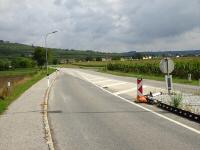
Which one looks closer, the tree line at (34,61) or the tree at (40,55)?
the tree at (40,55)

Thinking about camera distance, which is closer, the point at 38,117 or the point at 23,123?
the point at 23,123

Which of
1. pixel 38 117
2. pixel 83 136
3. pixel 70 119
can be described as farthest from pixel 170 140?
pixel 38 117

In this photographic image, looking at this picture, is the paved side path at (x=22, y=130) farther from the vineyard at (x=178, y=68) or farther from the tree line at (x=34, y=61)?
the tree line at (x=34, y=61)

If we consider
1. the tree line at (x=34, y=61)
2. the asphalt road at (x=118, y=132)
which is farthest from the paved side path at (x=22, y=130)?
the tree line at (x=34, y=61)

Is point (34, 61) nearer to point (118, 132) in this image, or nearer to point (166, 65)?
point (166, 65)

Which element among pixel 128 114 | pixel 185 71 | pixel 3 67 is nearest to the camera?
pixel 128 114

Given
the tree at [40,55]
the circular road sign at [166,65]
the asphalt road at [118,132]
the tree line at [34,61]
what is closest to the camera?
the asphalt road at [118,132]

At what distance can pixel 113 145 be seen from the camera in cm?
1016

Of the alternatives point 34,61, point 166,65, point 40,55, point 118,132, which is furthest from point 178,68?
point 34,61

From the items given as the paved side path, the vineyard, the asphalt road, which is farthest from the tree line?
the asphalt road

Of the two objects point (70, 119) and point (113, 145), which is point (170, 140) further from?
point (70, 119)

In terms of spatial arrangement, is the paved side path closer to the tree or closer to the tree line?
the tree line

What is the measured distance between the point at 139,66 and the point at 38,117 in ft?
207

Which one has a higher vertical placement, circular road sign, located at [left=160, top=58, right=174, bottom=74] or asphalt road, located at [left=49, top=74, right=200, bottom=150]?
circular road sign, located at [left=160, top=58, right=174, bottom=74]
